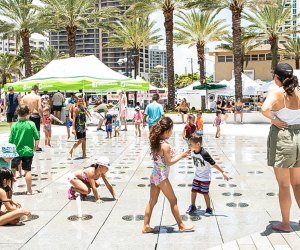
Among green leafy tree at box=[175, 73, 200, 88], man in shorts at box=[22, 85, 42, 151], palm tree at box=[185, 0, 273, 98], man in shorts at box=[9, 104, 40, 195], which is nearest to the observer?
man in shorts at box=[9, 104, 40, 195]

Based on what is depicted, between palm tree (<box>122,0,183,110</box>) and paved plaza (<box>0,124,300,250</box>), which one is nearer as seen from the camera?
paved plaza (<box>0,124,300,250</box>)

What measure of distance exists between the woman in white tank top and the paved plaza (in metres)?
0.64

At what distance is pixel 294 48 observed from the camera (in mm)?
54875

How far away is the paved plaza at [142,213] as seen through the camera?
14.5 feet

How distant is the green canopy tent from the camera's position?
20719 millimetres

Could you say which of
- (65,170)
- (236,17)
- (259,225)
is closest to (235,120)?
(236,17)

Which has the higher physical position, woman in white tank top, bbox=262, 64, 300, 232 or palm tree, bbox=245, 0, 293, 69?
palm tree, bbox=245, 0, 293, 69

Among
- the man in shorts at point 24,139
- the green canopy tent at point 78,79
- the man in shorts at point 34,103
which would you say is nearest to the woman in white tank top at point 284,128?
the man in shorts at point 24,139

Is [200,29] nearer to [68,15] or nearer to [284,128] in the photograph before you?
[68,15]

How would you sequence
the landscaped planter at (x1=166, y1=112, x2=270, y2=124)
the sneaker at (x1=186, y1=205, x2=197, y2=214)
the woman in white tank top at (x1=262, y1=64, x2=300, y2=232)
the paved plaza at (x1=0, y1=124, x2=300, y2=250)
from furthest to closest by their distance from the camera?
the landscaped planter at (x1=166, y1=112, x2=270, y2=124) → the sneaker at (x1=186, y1=205, x2=197, y2=214) → the woman in white tank top at (x1=262, y1=64, x2=300, y2=232) → the paved plaza at (x1=0, y1=124, x2=300, y2=250)

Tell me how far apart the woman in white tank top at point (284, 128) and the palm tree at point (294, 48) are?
5379 centimetres

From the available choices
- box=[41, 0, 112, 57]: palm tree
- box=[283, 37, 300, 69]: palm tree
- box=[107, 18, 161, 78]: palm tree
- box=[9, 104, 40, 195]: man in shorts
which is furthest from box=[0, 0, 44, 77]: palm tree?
box=[283, 37, 300, 69]: palm tree

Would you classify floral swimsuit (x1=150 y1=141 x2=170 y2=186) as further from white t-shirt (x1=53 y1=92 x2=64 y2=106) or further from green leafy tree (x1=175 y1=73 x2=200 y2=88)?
green leafy tree (x1=175 y1=73 x2=200 y2=88)

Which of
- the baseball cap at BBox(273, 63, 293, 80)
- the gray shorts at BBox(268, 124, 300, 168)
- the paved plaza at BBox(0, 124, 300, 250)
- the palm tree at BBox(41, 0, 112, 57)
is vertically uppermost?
the palm tree at BBox(41, 0, 112, 57)
